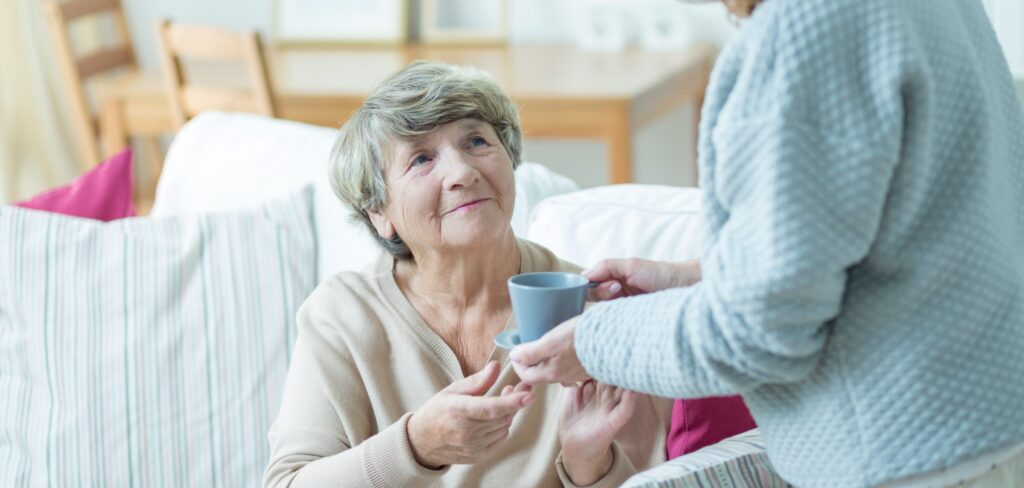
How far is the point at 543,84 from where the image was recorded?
11.1 ft

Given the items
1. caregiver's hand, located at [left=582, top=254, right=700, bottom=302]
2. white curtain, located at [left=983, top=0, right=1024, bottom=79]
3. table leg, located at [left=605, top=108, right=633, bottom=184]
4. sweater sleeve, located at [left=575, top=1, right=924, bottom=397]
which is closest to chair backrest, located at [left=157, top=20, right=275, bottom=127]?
table leg, located at [left=605, top=108, right=633, bottom=184]

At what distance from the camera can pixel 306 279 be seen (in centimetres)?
216

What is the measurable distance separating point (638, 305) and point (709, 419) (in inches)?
16.9

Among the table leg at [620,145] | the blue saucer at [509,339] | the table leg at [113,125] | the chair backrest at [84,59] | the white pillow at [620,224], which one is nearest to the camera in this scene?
the blue saucer at [509,339]

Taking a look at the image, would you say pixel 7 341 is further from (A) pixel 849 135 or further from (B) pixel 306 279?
(A) pixel 849 135

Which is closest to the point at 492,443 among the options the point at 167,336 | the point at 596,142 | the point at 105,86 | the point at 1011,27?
the point at 167,336

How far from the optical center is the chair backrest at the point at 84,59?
3939 millimetres

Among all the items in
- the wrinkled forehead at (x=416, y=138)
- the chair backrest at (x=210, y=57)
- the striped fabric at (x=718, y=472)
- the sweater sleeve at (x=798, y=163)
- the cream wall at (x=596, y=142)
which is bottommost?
the cream wall at (x=596, y=142)

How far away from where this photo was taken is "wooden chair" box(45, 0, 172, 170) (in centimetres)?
370

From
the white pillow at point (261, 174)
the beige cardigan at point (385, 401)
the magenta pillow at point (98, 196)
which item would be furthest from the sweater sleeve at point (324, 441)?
the magenta pillow at point (98, 196)

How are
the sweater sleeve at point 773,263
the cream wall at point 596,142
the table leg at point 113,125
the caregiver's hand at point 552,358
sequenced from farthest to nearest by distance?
the cream wall at point 596,142 < the table leg at point 113,125 < the caregiver's hand at point 552,358 < the sweater sleeve at point 773,263

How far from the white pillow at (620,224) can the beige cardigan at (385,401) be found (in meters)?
0.22

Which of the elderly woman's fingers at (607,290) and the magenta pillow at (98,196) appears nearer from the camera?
the elderly woman's fingers at (607,290)

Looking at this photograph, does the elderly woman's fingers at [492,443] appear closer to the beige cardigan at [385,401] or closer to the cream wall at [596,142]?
the beige cardigan at [385,401]
